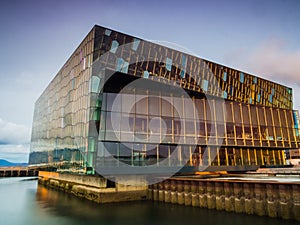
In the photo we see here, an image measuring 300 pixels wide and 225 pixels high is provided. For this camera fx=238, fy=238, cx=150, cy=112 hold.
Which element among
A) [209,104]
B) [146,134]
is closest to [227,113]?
[209,104]

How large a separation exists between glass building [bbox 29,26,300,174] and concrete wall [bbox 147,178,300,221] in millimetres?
6405

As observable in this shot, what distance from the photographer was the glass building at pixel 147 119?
26750 mm

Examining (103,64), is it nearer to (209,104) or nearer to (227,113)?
(209,104)

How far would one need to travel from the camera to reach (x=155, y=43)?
3853 cm

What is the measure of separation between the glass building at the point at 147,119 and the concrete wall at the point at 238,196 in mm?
6405

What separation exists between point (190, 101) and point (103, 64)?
12.8m

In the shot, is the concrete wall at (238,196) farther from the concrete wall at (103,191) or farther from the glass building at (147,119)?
the glass building at (147,119)

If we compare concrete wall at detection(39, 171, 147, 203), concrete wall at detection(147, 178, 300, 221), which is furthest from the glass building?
concrete wall at detection(147, 178, 300, 221)

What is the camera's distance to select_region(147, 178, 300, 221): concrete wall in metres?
13.8

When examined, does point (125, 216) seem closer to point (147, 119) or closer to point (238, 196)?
point (238, 196)

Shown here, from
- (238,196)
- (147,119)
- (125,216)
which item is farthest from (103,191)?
(238,196)

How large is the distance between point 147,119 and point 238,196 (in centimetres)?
1468

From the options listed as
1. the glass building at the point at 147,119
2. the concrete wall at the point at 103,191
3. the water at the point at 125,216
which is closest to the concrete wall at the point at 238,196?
the water at the point at 125,216

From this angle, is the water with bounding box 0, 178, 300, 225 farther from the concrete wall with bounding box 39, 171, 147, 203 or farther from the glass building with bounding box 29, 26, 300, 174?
the glass building with bounding box 29, 26, 300, 174
